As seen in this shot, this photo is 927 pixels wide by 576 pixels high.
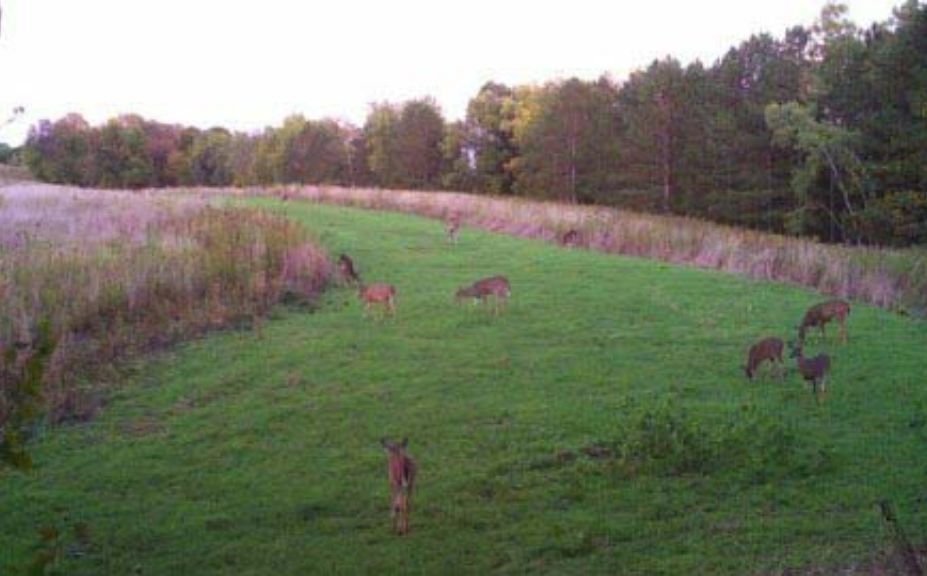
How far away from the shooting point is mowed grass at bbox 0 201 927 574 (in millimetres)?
6746

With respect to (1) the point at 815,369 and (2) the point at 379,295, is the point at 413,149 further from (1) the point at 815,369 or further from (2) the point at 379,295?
(1) the point at 815,369

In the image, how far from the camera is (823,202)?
132 ft

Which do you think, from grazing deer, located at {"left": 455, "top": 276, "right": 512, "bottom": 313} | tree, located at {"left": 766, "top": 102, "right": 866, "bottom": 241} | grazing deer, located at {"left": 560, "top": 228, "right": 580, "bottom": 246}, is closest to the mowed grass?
grazing deer, located at {"left": 455, "top": 276, "right": 512, "bottom": 313}

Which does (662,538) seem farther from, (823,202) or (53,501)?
(823,202)

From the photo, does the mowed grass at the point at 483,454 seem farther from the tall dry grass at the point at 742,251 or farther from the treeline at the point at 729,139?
the treeline at the point at 729,139

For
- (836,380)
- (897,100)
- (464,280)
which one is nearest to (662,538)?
(836,380)

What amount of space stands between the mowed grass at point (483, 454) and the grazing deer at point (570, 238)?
9591 millimetres

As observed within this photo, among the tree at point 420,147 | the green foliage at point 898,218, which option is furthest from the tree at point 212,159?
the green foliage at point 898,218

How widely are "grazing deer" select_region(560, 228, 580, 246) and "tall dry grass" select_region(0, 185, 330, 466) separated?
6.86 m

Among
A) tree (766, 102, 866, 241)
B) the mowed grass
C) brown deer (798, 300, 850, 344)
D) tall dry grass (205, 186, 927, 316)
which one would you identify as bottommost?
the mowed grass

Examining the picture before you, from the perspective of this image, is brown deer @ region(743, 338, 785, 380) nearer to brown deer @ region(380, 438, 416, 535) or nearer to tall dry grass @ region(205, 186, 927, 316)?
brown deer @ region(380, 438, 416, 535)

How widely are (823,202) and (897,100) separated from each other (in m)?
5.36

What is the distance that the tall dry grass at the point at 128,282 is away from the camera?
1215 centimetres

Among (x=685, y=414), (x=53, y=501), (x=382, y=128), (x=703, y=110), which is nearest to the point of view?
(x=53, y=501)
